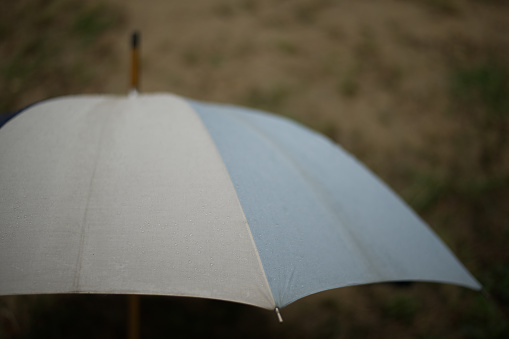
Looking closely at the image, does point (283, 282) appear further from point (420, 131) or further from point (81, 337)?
point (420, 131)

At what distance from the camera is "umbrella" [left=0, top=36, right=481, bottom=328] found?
35.4 inches

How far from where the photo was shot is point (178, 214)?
98cm

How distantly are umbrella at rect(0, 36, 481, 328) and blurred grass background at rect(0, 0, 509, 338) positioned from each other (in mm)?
1441

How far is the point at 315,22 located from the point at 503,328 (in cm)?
288

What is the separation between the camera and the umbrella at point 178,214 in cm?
90

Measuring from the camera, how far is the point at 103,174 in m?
1.05

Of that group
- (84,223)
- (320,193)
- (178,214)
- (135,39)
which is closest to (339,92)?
(135,39)

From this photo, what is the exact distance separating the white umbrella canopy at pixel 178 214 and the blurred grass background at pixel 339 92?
4.75 feet

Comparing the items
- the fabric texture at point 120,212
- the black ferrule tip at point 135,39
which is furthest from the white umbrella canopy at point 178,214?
the black ferrule tip at point 135,39

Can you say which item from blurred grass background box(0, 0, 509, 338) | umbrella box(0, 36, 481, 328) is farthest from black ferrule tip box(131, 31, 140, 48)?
blurred grass background box(0, 0, 509, 338)

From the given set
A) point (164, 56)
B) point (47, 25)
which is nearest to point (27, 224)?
point (164, 56)

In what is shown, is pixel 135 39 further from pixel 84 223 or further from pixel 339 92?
pixel 339 92

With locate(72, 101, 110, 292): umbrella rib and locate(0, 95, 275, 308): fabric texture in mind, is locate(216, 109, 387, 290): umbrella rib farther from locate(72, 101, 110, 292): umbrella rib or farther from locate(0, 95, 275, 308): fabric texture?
locate(72, 101, 110, 292): umbrella rib

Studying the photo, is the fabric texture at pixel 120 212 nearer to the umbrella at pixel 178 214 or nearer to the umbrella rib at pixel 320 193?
the umbrella at pixel 178 214
